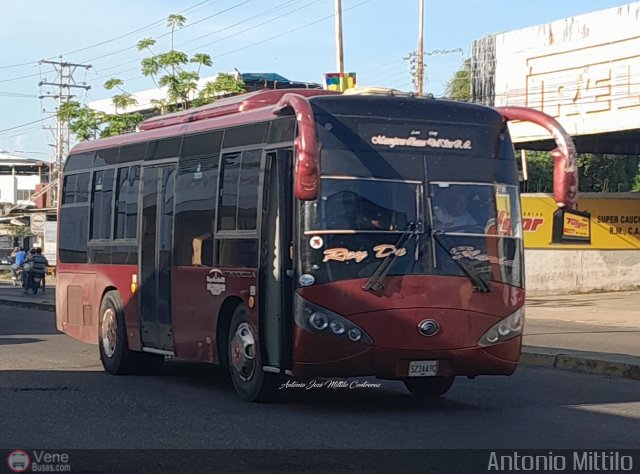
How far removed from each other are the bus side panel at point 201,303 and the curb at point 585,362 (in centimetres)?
508

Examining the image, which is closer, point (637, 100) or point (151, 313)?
point (151, 313)

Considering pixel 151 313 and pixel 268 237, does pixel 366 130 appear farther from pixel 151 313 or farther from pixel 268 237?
pixel 151 313

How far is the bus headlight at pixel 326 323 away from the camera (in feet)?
33.8

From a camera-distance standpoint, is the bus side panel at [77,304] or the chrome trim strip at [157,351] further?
the bus side panel at [77,304]

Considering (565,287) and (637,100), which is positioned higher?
(637,100)

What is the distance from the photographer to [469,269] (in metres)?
10.7

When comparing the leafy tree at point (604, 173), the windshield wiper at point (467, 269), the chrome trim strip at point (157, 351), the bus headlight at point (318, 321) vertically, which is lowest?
the chrome trim strip at point (157, 351)

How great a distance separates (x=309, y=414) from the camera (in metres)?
10.6

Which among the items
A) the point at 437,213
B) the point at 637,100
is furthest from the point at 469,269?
the point at 637,100

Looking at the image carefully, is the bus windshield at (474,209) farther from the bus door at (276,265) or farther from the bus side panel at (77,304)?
the bus side panel at (77,304)

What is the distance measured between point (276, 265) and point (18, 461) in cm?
344

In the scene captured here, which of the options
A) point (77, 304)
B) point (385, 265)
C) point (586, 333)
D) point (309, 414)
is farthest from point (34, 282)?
point (385, 265)

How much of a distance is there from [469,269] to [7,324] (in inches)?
618

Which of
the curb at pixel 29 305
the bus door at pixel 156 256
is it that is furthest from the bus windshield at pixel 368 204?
the curb at pixel 29 305
